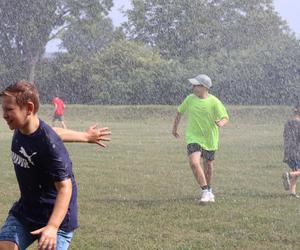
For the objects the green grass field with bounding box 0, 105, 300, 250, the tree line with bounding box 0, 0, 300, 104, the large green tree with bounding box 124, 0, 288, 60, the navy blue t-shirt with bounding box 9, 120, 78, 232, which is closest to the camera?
the navy blue t-shirt with bounding box 9, 120, 78, 232

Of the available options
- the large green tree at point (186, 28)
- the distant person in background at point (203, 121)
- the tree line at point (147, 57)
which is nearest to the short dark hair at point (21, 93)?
the distant person in background at point (203, 121)

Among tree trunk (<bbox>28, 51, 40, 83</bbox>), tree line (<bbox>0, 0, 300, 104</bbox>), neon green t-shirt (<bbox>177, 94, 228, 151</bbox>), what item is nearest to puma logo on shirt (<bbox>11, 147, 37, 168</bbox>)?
neon green t-shirt (<bbox>177, 94, 228, 151</bbox>)

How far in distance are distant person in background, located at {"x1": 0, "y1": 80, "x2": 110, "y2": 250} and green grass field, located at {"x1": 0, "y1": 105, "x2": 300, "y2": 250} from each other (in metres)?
1.98

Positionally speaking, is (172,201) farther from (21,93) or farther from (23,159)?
(21,93)

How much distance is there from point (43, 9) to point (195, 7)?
11.9 m

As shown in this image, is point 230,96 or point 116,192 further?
point 230,96

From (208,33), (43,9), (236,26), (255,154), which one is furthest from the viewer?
(236,26)

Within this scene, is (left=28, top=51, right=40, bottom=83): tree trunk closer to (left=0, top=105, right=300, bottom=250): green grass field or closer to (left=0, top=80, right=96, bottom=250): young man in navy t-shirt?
(left=0, top=105, right=300, bottom=250): green grass field

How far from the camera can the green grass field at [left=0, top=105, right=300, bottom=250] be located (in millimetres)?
6309

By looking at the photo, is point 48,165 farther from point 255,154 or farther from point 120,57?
point 120,57

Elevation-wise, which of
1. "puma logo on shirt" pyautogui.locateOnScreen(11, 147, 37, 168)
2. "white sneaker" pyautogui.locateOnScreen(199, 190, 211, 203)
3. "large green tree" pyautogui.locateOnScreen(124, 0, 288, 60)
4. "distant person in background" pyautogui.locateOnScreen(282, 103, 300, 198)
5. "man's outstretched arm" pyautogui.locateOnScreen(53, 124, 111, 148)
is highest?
"large green tree" pyautogui.locateOnScreen(124, 0, 288, 60)

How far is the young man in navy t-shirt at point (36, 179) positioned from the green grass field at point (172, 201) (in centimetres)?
198

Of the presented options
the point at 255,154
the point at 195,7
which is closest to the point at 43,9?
the point at 195,7

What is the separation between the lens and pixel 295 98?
39.3 meters
